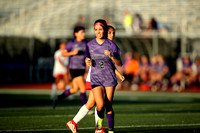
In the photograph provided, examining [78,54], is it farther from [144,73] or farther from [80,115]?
[144,73]

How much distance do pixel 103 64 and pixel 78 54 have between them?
4.19 m

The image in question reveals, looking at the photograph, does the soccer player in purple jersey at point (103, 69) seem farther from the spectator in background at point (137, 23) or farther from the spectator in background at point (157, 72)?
the spectator in background at point (137, 23)

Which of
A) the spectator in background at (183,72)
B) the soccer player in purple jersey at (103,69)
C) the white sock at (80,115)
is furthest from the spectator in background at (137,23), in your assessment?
the soccer player in purple jersey at (103,69)

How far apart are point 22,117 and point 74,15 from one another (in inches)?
853

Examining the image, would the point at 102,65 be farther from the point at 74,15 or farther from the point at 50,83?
the point at 74,15

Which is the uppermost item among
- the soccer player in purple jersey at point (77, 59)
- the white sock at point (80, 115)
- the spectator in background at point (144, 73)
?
the soccer player in purple jersey at point (77, 59)

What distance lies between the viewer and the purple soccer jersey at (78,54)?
1076 centimetres

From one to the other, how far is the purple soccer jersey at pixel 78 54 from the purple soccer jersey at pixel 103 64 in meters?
4.00

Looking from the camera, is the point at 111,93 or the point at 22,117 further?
the point at 22,117

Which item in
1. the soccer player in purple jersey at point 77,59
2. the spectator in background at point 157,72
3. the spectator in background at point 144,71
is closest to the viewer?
the soccer player in purple jersey at point 77,59

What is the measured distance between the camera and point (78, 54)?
35.6ft

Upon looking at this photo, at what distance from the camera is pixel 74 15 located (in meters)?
30.7

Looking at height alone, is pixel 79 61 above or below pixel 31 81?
above

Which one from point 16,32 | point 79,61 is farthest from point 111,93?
point 16,32
